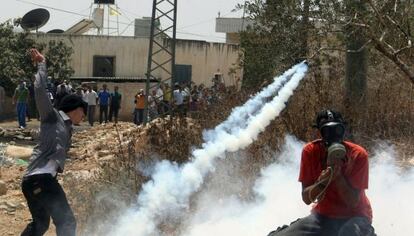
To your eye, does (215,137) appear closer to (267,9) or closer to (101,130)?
(267,9)

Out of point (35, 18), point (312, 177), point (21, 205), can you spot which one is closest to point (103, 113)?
point (35, 18)

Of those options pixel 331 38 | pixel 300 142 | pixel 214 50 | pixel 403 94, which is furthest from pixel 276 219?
pixel 214 50

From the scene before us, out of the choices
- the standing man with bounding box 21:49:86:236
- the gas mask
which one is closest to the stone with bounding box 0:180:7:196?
the standing man with bounding box 21:49:86:236

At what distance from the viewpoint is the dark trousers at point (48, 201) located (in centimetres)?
559

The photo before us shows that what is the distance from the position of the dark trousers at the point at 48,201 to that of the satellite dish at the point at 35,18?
32152mm

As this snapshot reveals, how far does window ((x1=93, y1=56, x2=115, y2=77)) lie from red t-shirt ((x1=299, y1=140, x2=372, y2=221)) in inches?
1303

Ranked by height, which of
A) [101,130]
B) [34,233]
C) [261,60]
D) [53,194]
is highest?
[261,60]

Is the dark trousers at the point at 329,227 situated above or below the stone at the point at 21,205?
above

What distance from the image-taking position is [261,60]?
13383 mm

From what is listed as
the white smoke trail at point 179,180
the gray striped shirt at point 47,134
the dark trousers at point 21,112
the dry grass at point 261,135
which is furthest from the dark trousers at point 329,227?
the dark trousers at point 21,112

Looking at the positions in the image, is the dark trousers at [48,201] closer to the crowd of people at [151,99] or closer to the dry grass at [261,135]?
the dry grass at [261,135]

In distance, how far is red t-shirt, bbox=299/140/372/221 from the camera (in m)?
4.83

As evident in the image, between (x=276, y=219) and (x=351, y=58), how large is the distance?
5.06 m

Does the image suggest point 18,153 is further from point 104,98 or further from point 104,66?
point 104,66
